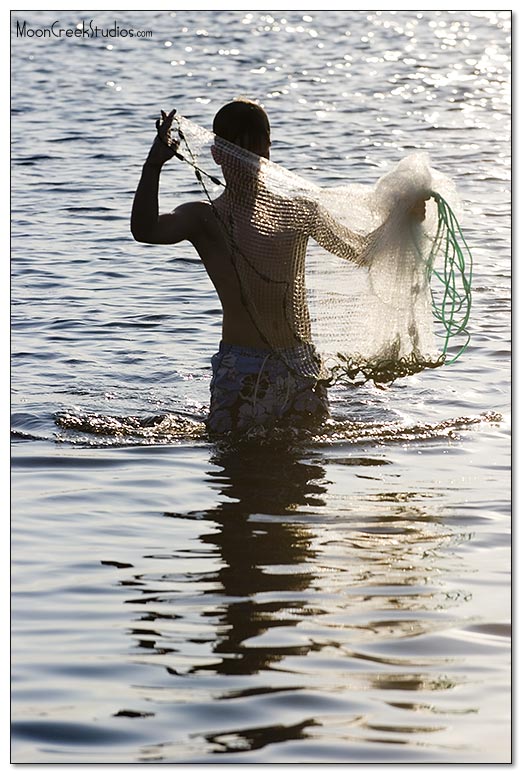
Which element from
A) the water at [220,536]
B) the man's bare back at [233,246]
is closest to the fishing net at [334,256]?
the man's bare back at [233,246]

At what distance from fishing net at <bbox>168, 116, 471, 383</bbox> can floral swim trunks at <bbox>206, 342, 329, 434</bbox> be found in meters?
0.08

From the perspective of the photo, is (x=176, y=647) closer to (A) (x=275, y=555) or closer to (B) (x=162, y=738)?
(B) (x=162, y=738)

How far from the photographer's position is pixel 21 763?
3.99 m

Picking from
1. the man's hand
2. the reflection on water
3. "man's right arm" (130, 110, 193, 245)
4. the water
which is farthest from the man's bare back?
the reflection on water

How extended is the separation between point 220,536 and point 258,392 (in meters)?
1.35

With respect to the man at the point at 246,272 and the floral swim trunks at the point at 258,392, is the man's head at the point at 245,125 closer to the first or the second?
the man at the point at 246,272

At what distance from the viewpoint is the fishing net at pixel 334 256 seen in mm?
6582

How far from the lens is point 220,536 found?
18.8ft

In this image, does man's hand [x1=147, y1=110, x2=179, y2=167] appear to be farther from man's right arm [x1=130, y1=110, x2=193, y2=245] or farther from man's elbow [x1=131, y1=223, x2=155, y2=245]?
man's elbow [x1=131, y1=223, x2=155, y2=245]

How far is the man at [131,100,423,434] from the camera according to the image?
21.6 feet

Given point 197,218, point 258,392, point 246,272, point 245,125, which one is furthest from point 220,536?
point 245,125

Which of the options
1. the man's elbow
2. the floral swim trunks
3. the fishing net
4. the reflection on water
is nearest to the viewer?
the reflection on water

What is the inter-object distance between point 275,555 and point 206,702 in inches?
53.1

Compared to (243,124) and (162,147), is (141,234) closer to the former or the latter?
(162,147)
